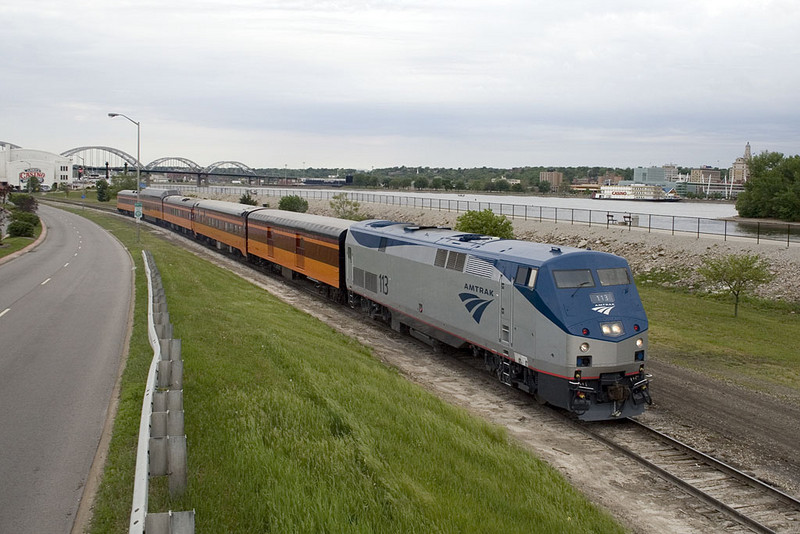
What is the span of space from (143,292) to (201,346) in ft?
38.0

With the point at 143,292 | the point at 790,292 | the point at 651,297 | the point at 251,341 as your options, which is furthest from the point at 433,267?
the point at 790,292

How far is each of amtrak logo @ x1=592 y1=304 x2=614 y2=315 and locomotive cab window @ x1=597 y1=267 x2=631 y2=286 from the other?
0.62 metres

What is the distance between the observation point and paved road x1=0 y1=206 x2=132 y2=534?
923 cm

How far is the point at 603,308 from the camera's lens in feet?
52.5

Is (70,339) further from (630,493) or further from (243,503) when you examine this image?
(630,493)

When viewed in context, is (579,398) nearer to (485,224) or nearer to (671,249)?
(485,224)

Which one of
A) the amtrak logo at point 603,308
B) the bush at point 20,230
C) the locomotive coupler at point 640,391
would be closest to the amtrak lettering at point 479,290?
the amtrak logo at point 603,308

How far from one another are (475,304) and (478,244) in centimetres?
200

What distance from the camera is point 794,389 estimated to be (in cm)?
1900

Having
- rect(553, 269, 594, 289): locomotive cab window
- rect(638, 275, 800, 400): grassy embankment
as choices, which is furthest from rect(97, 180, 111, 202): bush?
rect(553, 269, 594, 289): locomotive cab window

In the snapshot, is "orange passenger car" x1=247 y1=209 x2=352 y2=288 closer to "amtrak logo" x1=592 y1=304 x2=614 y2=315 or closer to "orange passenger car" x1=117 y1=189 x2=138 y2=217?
"amtrak logo" x1=592 y1=304 x2=614 y2=315

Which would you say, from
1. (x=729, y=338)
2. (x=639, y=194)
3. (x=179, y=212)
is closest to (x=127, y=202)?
(x=179, y=212)

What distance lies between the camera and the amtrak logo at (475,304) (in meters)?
18.6

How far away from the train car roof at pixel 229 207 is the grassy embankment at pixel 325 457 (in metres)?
29.6
